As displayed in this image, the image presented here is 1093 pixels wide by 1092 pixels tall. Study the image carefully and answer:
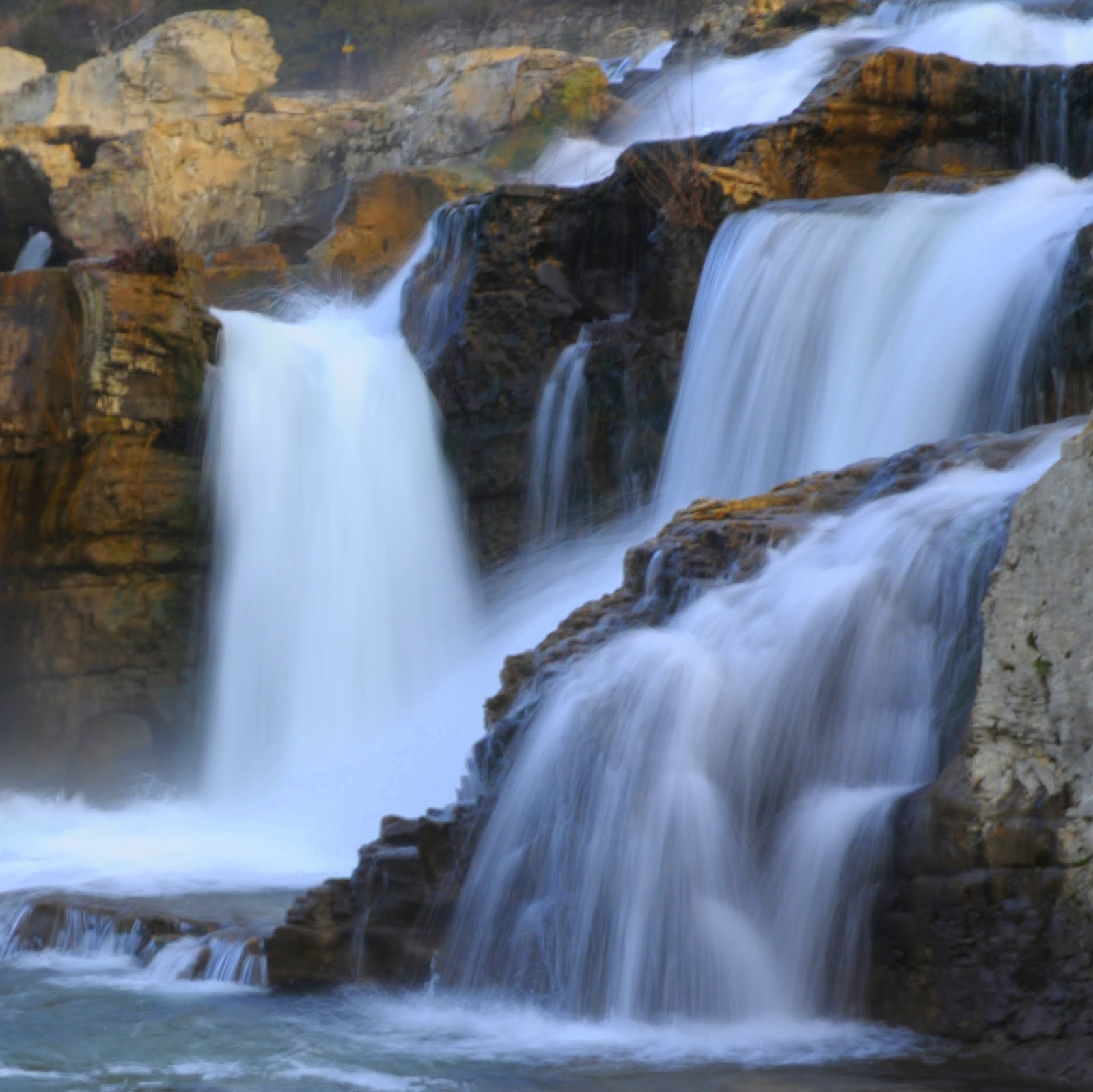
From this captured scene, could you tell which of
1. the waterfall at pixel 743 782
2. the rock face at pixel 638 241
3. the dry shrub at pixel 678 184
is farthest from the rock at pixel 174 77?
the waterfall at pixel 743 782

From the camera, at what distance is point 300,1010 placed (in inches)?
225

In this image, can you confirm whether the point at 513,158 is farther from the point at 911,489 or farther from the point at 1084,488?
the point at 1084,488

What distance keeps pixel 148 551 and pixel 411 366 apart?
2811 mm

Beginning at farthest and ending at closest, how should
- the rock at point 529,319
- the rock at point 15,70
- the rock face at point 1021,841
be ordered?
1. the rock at point 15,70
2. the rock at point 529,319
3. the rock face at point 1021,841

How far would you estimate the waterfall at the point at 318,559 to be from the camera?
11.3 m

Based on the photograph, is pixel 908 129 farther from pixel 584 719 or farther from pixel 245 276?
pixel 584 719

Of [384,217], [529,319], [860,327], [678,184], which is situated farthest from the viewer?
[384,217]

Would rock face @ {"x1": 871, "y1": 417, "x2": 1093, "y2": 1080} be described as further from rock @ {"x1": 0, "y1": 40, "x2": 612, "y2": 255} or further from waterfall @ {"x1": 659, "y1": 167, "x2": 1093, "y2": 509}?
rock @ {"x1": 0, "y1": 40, "x2": 612, "y2": 255}

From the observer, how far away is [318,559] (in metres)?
11.9

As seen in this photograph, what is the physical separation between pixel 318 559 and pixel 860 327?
4.51m

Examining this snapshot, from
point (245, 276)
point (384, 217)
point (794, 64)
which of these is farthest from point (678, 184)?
point (794, 64)

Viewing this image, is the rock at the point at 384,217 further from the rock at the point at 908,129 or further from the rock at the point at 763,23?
the rock at the point at 908,129

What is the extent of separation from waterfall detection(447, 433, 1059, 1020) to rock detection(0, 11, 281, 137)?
2119cm

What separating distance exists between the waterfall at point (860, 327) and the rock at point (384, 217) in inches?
279
